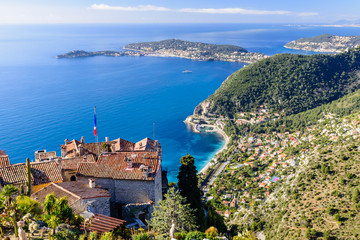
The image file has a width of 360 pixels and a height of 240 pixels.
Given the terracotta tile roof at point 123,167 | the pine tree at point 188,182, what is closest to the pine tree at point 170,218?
the terracotta tile roof at point 123,167

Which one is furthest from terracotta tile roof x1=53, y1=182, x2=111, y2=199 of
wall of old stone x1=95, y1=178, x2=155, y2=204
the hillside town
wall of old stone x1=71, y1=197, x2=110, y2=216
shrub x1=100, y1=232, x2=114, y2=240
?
the hillside town

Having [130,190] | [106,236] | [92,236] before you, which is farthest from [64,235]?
[130,190]

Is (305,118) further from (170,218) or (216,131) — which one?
(170,218)

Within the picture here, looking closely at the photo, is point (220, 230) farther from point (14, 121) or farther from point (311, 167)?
point (14, 121)

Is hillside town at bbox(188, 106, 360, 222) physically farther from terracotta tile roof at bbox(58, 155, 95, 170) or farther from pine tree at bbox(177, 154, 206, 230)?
terracotta tile roof at bbox(58, 155, 95, 170)

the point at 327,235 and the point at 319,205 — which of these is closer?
the point at 327,235

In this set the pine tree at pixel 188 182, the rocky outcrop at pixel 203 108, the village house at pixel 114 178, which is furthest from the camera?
the rocky outcrop at pixel 203 108

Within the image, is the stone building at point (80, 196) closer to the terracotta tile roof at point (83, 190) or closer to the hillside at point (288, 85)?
the terracotta tile roof at point (83, 190)
